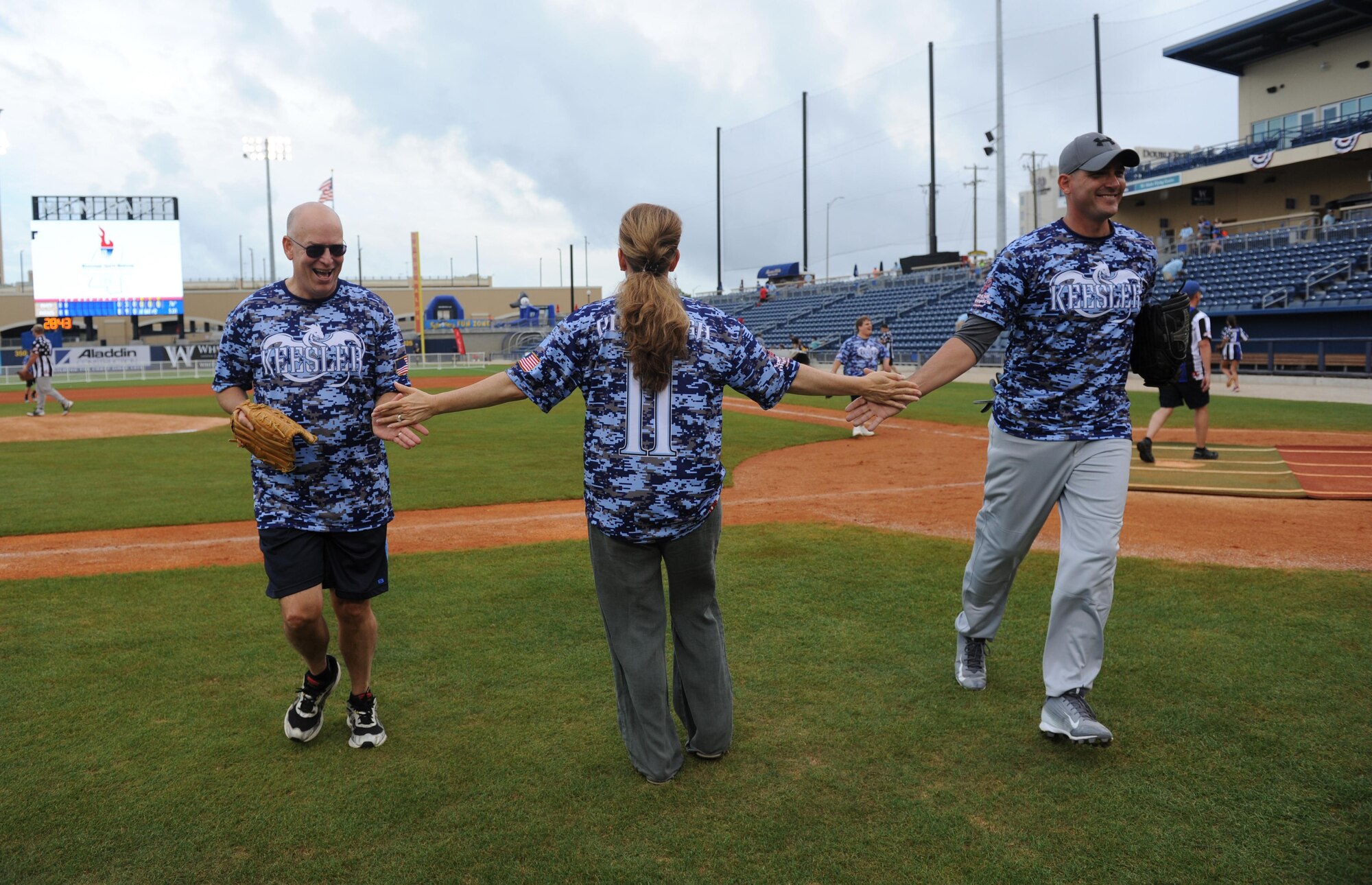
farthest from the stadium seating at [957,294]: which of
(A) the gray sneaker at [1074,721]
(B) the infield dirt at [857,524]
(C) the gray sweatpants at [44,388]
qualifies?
(C) the gray sweatpants at [44,388]

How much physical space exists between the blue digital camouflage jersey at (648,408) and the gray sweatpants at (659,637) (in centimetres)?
11

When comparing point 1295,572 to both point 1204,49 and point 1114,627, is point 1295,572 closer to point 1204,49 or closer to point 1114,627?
point 1114,627

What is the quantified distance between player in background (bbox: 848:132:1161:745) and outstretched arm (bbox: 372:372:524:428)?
1623mm

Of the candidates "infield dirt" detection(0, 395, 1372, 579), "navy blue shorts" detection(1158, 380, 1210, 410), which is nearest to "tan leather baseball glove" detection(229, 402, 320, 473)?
"infield dirt" detection(0, 395, 1372, 579)

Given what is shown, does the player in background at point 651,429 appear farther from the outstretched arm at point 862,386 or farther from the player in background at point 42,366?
the player in background at point 42,366

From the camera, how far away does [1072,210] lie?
157 inches

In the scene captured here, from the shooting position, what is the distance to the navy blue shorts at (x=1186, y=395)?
11.0 metres

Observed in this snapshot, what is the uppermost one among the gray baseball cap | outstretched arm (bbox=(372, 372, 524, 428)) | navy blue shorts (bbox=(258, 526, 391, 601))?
the gray baseball cap

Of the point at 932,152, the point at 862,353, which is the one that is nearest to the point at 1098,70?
the point at 932,152

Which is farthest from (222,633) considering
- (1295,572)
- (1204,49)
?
(1204,49)

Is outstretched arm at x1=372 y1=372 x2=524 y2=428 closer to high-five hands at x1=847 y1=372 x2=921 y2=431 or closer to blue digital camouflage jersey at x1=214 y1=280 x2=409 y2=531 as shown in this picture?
blue digital camouflage jersey at x1=214 y1=280 x2=409 y2=531

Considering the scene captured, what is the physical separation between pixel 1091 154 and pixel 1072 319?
0.67 m

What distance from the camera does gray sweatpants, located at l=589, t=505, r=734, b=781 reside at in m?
3.51

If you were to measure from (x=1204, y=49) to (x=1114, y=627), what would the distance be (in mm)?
44581
